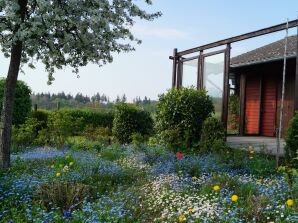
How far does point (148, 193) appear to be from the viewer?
522 cm

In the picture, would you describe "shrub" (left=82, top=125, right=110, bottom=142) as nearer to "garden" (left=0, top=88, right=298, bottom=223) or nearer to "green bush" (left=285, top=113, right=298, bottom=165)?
"garden" (left=0, top=88, right=298, bottom=223)

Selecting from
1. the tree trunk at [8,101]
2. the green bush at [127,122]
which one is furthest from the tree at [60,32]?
the green bush at [127,122]

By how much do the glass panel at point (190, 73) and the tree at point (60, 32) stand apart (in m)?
4.64

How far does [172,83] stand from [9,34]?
6681mm

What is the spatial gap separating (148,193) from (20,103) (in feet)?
31.9

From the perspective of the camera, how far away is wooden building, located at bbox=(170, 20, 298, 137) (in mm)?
9961

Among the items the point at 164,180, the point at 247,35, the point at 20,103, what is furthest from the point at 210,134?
the point at 20,103

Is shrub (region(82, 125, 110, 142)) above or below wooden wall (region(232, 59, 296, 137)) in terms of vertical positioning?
below

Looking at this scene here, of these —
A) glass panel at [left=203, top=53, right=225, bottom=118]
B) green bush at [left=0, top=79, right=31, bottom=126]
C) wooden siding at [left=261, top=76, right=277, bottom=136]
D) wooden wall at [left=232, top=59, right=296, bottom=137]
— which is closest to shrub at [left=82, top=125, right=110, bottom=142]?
green bush at [left=0, top=79, right=31, bottom=126]

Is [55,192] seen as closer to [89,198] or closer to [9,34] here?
[89,198]

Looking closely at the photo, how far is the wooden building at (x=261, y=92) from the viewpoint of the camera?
40.1ft

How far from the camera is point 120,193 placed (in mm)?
5012

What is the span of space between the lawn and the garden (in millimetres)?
13

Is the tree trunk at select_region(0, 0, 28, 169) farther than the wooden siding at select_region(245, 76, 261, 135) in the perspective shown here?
No
